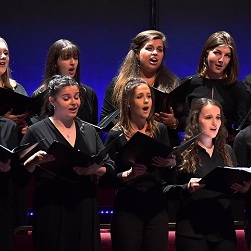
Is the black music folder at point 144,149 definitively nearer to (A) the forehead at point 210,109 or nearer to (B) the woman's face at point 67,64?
(A) the forehead at point 210,109

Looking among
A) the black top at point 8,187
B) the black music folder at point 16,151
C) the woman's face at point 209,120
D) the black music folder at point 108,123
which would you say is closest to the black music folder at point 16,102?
the black top at point 8,187

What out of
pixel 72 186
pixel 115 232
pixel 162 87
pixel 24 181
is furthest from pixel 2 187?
pixel 162 87

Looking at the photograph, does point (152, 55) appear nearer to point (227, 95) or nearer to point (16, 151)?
point (227, 95)

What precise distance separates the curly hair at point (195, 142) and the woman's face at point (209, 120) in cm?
3

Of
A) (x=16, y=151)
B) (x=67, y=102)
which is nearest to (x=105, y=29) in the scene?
(x=67, y=102)

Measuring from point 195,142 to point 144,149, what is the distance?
51cm

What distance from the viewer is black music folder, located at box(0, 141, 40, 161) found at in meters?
3.18

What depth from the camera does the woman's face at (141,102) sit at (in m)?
3.76

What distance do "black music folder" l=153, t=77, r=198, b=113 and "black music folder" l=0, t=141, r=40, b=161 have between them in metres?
0.89

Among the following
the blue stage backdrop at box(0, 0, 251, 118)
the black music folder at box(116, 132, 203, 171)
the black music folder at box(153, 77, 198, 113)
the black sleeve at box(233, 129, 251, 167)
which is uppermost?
the blue stage backdrop at box(0, 0, 251, 118)

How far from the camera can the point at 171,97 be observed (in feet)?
12.8

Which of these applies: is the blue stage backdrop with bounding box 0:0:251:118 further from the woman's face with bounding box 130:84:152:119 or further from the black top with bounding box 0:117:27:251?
the black top with bounding box 0:117:27:251

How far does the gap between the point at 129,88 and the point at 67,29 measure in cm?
184

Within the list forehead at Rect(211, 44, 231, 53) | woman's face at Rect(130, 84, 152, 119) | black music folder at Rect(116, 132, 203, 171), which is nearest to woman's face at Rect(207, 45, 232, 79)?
forehead at Rect(211, 44, 231, 53)
